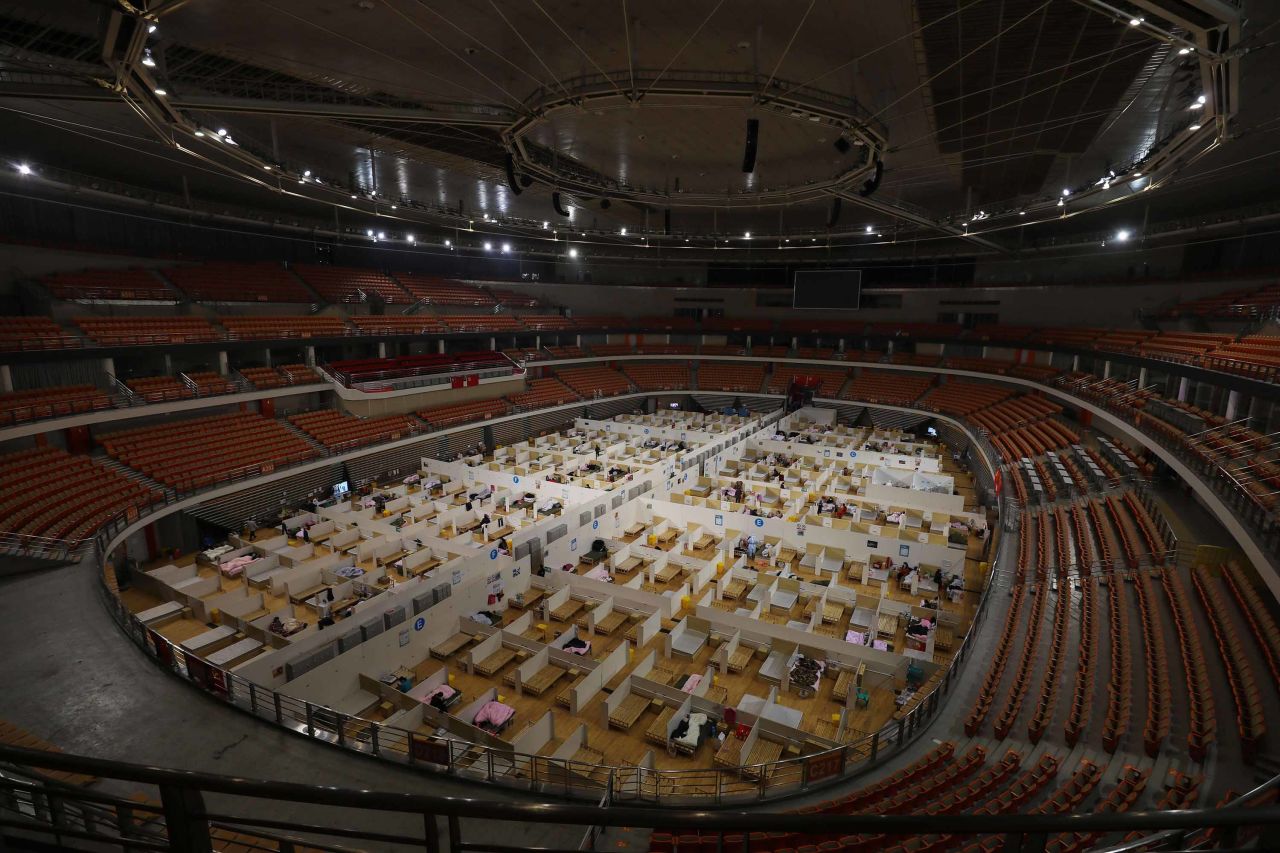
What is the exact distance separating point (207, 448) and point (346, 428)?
4.79 m

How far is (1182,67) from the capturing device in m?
10.5

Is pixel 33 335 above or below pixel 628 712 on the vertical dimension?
above

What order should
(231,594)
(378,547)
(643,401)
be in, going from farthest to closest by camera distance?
(643,401)
(378,547)
(231,594)

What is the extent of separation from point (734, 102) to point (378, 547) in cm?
1338

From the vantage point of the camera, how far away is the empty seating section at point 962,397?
28891 mm

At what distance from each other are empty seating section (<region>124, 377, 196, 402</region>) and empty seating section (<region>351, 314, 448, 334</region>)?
814 centimetres

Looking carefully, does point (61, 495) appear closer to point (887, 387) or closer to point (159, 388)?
point (159, 388)

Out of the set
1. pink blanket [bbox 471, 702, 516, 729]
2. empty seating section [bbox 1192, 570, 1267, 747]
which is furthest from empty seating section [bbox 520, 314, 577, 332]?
empty seating section [bbox 1192, 570, 1267, 747]

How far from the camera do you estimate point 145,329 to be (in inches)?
760

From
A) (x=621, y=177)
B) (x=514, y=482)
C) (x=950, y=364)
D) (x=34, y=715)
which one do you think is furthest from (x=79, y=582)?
(x=950, y=364)

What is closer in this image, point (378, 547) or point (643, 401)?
point (378, 547)

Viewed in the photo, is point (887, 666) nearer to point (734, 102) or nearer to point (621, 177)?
point (734, 102)

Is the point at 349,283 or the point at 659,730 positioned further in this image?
the point at 349,283

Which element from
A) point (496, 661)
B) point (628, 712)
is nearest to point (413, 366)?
point (496, 661)
